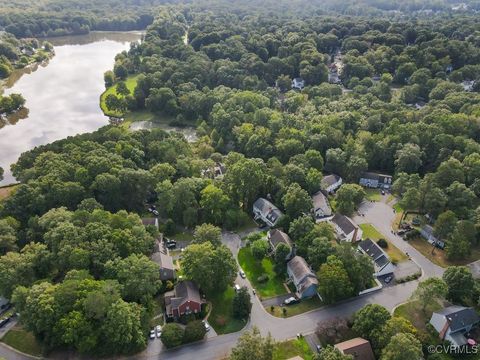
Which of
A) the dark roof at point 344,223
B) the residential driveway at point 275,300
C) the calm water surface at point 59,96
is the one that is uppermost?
the dark roof at point 344,223

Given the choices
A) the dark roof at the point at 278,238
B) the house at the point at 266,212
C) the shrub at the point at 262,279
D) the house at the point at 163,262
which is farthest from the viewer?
the house at the point at 266,212

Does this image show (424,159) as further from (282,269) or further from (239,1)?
(239,1)

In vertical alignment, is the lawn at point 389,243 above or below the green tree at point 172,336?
below

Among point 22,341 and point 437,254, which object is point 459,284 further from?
point 22,341

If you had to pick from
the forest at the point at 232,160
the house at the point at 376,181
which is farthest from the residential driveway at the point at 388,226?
the house at the point at 376,181

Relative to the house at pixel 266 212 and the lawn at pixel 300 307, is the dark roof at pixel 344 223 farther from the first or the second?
the lawn at pixel 300 307

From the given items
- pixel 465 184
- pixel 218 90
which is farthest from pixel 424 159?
pixel 218 90

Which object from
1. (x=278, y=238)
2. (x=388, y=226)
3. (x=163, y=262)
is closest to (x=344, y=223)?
(x=388, y=226)
